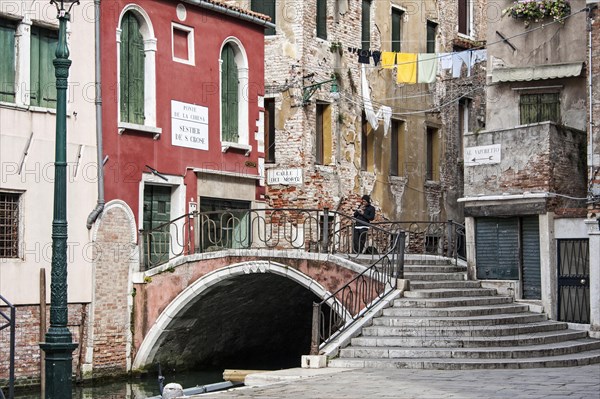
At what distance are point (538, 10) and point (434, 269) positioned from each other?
221 inches

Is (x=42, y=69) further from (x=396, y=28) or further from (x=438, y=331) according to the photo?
(x=396, y=28)

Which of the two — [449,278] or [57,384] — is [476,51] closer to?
[449,278]

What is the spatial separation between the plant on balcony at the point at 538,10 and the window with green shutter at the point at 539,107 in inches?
56.6

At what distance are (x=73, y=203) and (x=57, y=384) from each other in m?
8.82

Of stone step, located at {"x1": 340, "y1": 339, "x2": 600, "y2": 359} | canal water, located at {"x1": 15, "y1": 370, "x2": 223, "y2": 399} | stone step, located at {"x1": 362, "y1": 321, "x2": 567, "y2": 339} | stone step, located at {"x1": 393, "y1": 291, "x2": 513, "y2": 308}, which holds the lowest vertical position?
canal water, located at {"x1": 15, "y1": 370, "x2": 223, "y2": 399}

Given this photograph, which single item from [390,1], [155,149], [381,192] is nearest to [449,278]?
[155,149]

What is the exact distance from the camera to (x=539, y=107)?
23281 millimetres

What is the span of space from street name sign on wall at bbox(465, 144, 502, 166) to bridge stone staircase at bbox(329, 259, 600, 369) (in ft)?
7.40

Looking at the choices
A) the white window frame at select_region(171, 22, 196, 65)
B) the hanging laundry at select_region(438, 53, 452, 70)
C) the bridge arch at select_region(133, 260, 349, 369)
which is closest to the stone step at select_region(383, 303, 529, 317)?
the bridge arch at select_region(133, 260, 349, 369)

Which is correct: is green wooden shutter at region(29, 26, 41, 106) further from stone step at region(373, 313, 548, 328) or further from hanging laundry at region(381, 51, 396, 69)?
hanging laundry at region(381, 51, 396, 69)

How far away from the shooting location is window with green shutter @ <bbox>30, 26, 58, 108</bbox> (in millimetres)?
20078

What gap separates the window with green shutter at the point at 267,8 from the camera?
27359mm

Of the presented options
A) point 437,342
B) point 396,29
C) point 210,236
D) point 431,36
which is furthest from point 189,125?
point 431,36

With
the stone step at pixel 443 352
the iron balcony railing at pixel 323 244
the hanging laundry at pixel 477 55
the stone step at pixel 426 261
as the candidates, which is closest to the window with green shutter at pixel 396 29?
the hanging laundry at pixel 477 55
